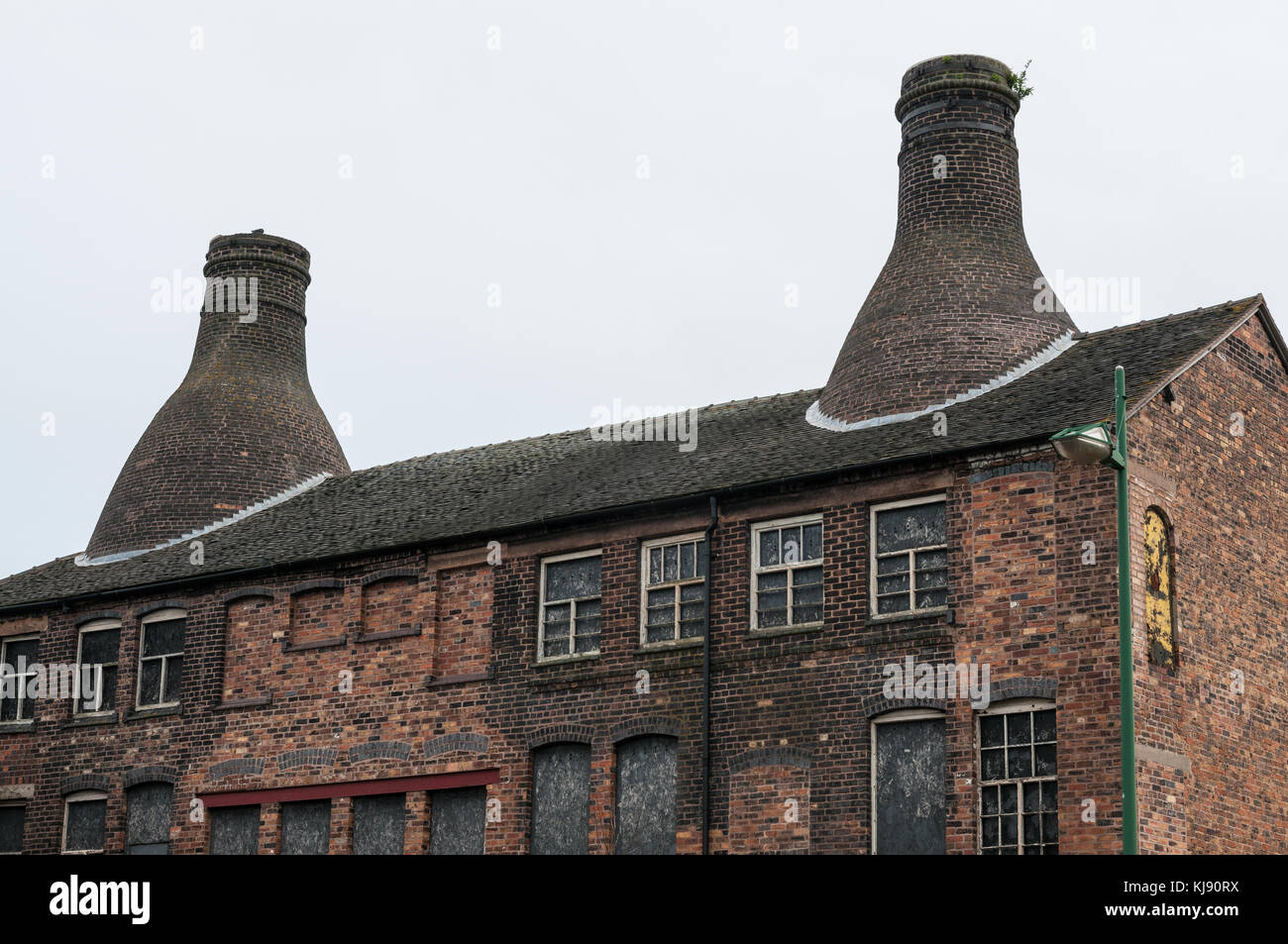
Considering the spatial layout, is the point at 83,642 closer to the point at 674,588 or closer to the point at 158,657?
the point at 158,657

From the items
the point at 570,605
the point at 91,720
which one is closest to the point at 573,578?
the point at 570,605

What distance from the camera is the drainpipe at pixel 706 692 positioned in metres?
22.3

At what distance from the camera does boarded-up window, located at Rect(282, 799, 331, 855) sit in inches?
1026

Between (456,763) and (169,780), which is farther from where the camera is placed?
(169,780)

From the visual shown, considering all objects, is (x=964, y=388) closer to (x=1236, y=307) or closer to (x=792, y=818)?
(x=1236, y=307)

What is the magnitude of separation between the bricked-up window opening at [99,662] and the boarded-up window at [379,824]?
588cm

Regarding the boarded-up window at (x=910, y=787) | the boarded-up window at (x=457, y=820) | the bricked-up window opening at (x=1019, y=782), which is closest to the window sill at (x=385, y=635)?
the boarded-up window at (x=457, y=820)

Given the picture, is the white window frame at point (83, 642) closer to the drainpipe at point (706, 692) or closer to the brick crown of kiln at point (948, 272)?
the drainpipe at point (706, 692)

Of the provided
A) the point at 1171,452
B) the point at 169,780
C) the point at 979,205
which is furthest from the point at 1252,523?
the point at 169,780

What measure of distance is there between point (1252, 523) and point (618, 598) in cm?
883

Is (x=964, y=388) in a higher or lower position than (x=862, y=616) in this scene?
higher

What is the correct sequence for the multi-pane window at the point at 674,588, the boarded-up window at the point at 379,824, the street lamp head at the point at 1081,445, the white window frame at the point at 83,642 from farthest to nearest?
the white window frame at the point at 83,642 < the boarded-up window at the point at 379,824 < the multi-pane window at the point at 674,588 < the street lamp head at the point at 1081,445

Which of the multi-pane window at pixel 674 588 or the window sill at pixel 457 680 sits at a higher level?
the multi-pane window at pixel 674 588
